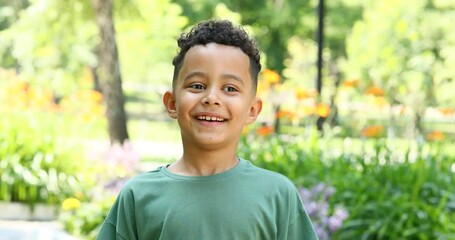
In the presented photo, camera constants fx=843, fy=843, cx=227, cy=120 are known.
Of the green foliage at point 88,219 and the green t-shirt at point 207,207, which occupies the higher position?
the green t-shirt at point 207,207

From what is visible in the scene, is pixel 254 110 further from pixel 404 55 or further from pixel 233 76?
pixel 404 55

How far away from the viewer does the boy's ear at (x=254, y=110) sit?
2002 millimetres

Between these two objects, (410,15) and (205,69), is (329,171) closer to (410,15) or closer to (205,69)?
(205,69)

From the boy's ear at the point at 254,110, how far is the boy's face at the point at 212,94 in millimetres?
60

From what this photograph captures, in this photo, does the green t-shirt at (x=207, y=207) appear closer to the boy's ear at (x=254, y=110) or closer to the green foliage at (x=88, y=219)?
the boy's ear at (x=254, y=110)

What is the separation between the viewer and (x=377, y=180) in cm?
618

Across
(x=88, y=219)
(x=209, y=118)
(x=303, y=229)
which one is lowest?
(x=88, y=219)

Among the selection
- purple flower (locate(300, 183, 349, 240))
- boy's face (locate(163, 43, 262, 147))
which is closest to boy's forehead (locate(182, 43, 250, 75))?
boy's face (locate(163, 43, 262, 147))

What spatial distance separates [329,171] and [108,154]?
105 inches

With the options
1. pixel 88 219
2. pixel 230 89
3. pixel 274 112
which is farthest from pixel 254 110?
pixel 274 112

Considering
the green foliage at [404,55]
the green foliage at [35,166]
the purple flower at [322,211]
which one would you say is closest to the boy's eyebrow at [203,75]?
the purple flower at [322,211]

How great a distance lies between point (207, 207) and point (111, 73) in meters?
10.2

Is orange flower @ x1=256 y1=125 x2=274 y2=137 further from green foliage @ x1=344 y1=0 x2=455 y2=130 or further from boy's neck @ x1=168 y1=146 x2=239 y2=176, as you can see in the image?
green foliage @ x1=344 y1=0 x2=455 y2=130

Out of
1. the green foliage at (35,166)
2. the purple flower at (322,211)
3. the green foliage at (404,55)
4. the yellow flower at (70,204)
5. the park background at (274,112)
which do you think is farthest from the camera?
the green foliage at (404,55)
